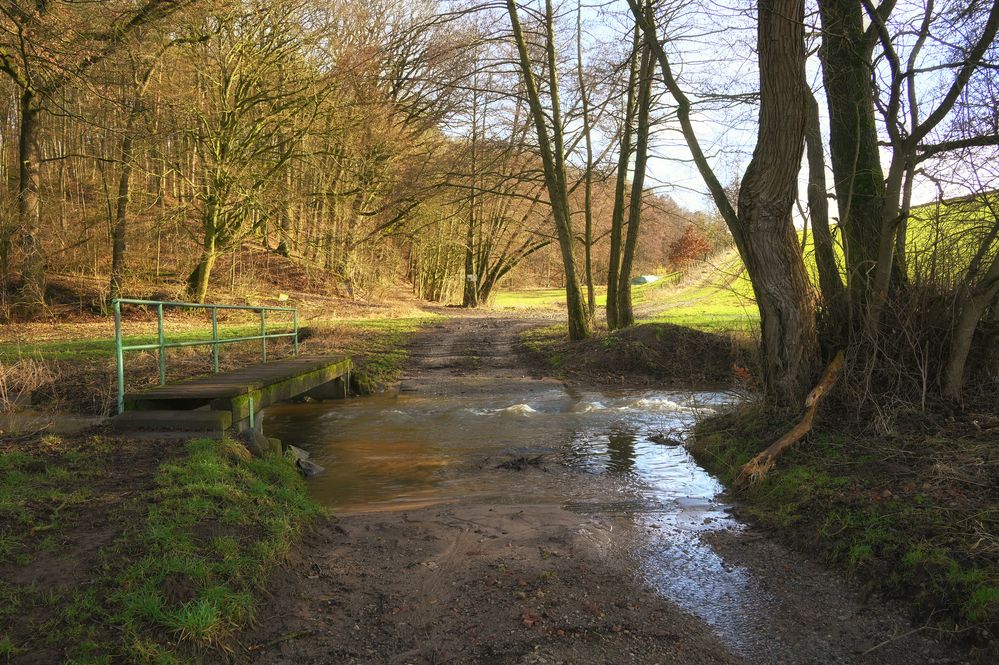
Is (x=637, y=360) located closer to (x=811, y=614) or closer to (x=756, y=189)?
(x=756, y=189)

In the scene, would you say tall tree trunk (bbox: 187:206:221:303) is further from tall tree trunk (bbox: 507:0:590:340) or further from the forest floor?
the forest floor

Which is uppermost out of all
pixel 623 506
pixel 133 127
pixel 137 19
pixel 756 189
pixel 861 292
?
pixel 137 19

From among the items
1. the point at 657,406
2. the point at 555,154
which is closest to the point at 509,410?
the point at 657,406

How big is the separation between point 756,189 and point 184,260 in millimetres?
22779

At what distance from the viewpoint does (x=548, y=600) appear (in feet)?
13.7

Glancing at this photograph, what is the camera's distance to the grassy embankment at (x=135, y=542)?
3.28 metres

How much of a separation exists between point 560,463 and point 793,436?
8.53 ft

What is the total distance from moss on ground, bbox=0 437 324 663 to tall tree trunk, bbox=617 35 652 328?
12030 millimetres

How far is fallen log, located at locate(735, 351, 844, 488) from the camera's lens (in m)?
6.38

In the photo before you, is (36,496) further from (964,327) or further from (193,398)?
(964,327)

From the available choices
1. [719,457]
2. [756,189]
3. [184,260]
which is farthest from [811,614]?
[184,260]

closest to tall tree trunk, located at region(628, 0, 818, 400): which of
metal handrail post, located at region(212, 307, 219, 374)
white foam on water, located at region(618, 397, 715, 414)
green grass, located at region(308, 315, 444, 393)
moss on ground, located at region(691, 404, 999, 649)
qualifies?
moss on ground, located at region(691, 404, 999, 649)

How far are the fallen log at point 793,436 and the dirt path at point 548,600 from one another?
0.97 meters

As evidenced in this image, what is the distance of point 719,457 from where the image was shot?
7.52 metres
